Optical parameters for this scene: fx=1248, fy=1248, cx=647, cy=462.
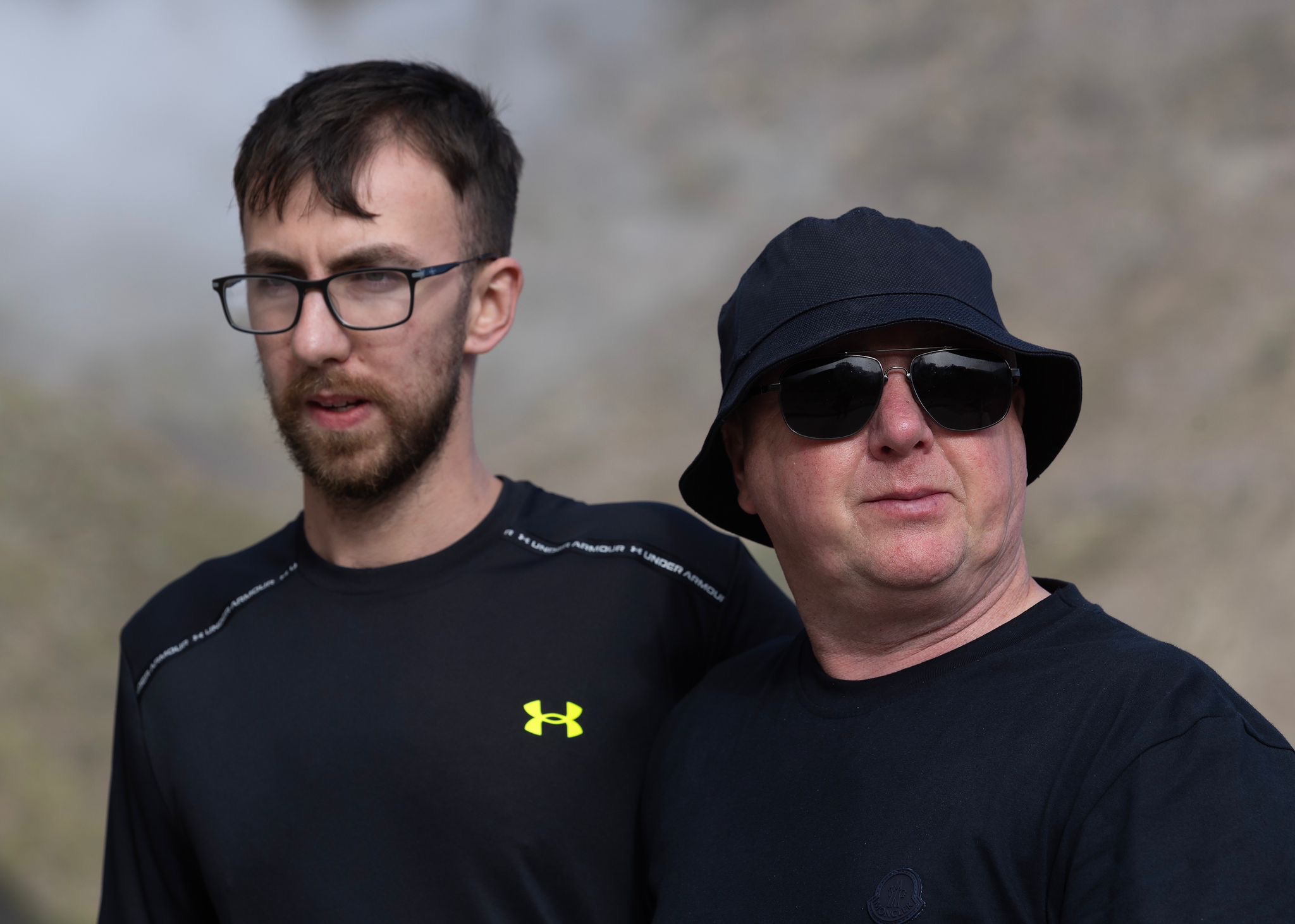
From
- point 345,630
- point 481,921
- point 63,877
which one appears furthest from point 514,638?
point 63,877

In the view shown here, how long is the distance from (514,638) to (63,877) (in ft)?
21.2

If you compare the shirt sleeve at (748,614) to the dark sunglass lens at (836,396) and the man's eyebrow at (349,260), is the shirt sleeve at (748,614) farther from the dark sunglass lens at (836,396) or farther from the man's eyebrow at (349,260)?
the man's eyebrow at (349,260)

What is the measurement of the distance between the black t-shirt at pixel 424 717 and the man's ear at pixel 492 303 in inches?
12.4

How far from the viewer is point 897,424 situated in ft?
5.70

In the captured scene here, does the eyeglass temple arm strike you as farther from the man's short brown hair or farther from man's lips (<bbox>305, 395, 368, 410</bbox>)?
man's lips (<bbox>305, 395, 368, 410</bbox>)

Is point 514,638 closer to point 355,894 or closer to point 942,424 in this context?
point 355,894

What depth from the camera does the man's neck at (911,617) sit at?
1.77 metres

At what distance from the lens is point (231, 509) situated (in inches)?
432

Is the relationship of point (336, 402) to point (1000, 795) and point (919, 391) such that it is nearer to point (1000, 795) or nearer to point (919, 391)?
point (919, 391)

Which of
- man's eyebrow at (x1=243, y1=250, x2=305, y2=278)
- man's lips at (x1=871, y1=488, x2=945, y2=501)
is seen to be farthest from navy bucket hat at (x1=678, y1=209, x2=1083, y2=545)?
man's eyebrow at (x1=243, y1=250, x2=305, y2=278)

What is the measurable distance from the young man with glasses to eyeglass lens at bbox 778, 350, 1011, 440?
720 mm

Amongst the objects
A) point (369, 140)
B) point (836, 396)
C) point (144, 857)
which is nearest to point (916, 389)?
point (836, 396)

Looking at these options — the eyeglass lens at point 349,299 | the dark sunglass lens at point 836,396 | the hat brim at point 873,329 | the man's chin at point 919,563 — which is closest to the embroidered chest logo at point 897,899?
the man's chin at point 919,563

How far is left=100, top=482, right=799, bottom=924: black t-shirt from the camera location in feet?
7.07
